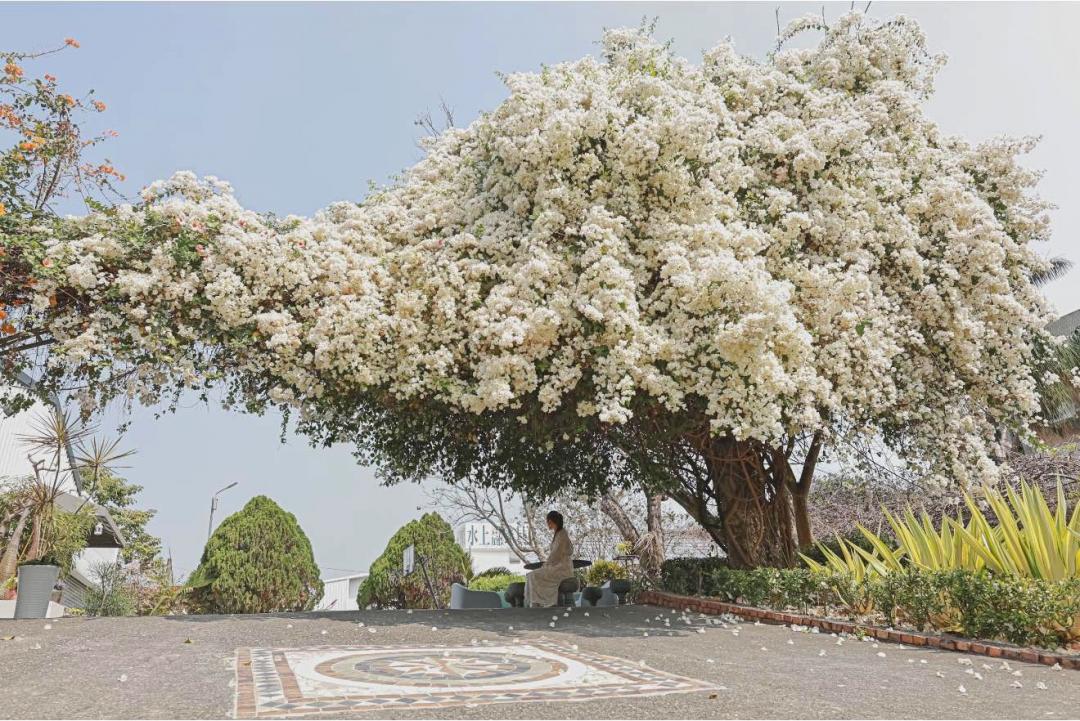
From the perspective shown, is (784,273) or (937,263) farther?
(937,263)

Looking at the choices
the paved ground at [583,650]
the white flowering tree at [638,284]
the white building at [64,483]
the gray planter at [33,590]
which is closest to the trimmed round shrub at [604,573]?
the white flowering tree at [638,284]

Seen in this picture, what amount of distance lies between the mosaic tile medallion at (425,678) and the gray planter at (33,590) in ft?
19.4

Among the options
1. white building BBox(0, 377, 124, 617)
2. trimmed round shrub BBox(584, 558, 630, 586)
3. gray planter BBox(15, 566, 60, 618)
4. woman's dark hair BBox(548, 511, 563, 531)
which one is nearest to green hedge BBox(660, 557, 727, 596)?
woman's dark hair BBox(548, 511, 563, 531)

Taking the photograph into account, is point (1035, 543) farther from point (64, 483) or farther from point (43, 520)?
point (64, 483)

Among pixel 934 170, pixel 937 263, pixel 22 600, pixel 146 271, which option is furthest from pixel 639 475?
pixel 22 600

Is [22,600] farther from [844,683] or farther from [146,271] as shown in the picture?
[844,683]

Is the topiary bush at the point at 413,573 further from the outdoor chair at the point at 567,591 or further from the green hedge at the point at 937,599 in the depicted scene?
the green hedge at the point at 937,599

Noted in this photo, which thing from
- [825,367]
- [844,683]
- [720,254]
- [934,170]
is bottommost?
[844,683]

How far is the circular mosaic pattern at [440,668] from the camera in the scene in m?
5.94

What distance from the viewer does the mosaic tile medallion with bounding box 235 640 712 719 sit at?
514 cm

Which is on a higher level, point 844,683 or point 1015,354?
point 1015,354

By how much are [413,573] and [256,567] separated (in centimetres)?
345

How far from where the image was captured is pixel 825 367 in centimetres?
1131

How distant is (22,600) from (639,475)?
960 cm
